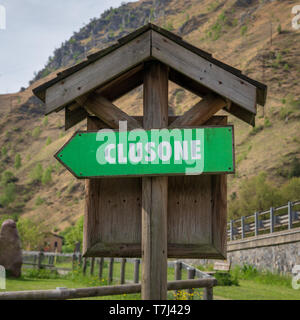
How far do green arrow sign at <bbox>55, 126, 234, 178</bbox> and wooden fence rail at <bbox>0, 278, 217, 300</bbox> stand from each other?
184 centimetres

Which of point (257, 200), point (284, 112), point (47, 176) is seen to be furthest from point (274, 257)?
point (47, 176)

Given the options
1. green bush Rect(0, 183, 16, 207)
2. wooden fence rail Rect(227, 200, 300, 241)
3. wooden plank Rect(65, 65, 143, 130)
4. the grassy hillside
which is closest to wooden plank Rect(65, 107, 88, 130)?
wooden plank Rect(65, 65, 143, 130)

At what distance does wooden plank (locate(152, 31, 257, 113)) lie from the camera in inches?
165

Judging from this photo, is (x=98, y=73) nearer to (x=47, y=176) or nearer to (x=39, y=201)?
(x=39, y=201)

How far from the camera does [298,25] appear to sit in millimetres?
109562

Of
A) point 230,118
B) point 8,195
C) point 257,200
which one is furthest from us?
point 8,195

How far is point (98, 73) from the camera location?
433 cm

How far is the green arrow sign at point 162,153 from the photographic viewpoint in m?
4.06

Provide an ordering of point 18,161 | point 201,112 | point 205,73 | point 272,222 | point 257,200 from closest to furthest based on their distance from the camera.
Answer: point 205,73
point 201,112
point 272,222
point 257,200
point 18,161

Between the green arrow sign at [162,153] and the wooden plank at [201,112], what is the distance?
7.3 inches

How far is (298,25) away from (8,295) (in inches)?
4480

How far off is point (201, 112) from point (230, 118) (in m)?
86.6

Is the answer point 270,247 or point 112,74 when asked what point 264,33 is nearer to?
point 270,247

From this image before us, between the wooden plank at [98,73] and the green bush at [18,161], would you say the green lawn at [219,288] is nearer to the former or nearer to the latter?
the wooden plank at [98,73]
